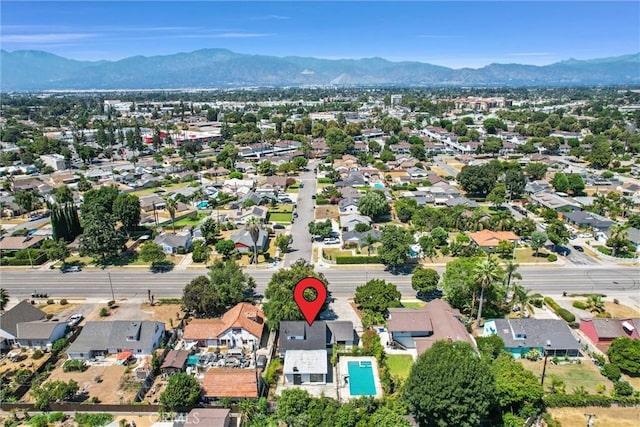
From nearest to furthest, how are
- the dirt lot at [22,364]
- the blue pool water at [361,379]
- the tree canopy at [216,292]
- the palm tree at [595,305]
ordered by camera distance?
the blue pool water at [361,379]
the dirt lot at [22,364]
the tree canopy at [216,292]
the palm tree at [595,305]

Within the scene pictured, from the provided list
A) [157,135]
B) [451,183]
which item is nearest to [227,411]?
[451,183]

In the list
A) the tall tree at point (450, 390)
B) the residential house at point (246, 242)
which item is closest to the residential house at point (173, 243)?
the residential house at point (246, 242)

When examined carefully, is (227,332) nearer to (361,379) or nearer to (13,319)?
(361,379)

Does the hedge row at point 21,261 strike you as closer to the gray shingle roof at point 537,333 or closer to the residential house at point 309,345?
the residential house at point 309,345

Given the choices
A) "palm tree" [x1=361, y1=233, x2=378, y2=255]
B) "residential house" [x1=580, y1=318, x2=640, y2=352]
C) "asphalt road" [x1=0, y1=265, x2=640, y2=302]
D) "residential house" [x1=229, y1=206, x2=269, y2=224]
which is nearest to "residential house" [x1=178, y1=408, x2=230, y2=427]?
"asphalt road" [x1=0, y1=265, x2=640, y2=302]

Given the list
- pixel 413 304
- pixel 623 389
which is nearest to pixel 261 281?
pixel 413 304

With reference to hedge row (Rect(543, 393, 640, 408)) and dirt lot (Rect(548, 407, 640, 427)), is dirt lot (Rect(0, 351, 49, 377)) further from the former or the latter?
dirt lot (Rect(548, 407, 640, 427))
